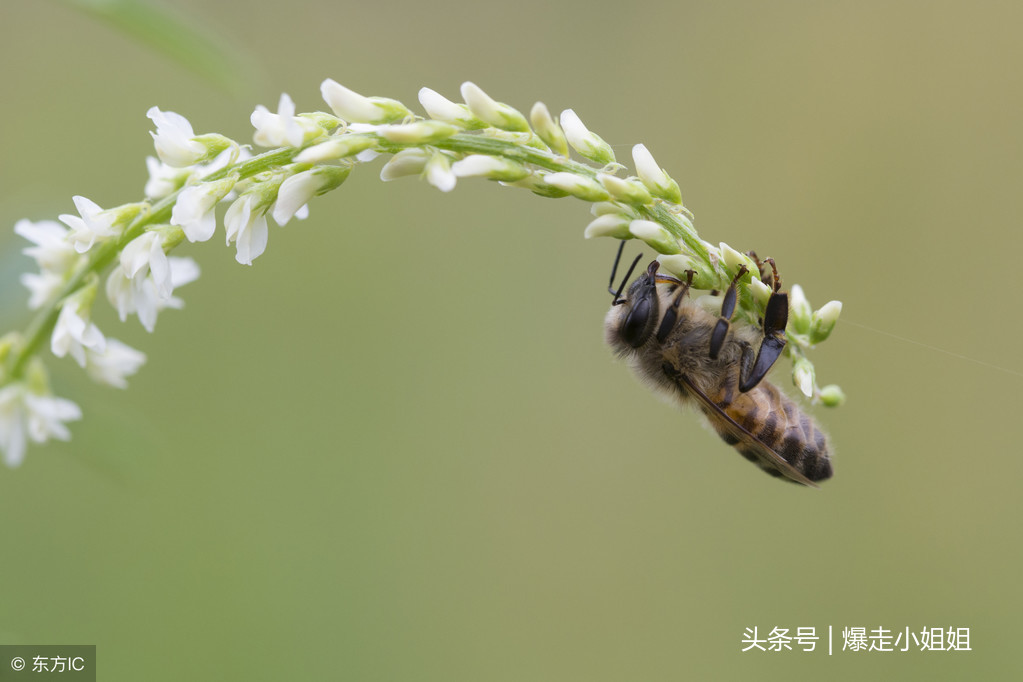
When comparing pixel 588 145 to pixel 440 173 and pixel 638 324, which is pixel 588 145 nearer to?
pixel 440 173

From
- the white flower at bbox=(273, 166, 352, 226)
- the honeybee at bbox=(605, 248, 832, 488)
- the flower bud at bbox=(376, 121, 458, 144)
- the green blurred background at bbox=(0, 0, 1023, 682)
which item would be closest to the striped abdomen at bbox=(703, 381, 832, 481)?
the honeybee at bbox=(605, 248, 832, 488)

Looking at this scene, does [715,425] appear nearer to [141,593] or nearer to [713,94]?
[141,593]

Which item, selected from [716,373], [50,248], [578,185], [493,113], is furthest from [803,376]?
[50,248]

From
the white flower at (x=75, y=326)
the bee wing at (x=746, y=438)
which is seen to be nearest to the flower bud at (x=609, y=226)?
the bee wing at (x=746, y=438)

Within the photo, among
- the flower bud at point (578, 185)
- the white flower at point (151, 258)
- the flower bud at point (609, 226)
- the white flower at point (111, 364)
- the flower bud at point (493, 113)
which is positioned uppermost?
the flower bud at point (493, 113)

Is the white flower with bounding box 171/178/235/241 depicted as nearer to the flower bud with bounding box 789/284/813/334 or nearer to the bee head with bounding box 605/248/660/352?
the bee head with bounding box 605/248/660/352

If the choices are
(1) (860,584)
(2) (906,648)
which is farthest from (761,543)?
(2) (906,648)

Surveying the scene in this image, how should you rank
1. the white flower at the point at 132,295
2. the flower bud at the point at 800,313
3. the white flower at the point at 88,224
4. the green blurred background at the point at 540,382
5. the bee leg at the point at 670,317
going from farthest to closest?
the green blurred background at the point at 540,382, the bee leg at the point at 670,317, the flower bud at the point at 800,313, the white flower at the point at 132,295, the white flower at the point at 88,224

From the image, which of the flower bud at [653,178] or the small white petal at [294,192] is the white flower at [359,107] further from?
the flower bud at [653,178]

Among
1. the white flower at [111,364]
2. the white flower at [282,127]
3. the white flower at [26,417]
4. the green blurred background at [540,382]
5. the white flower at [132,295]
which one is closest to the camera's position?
Result: the white flower at [282,127]
